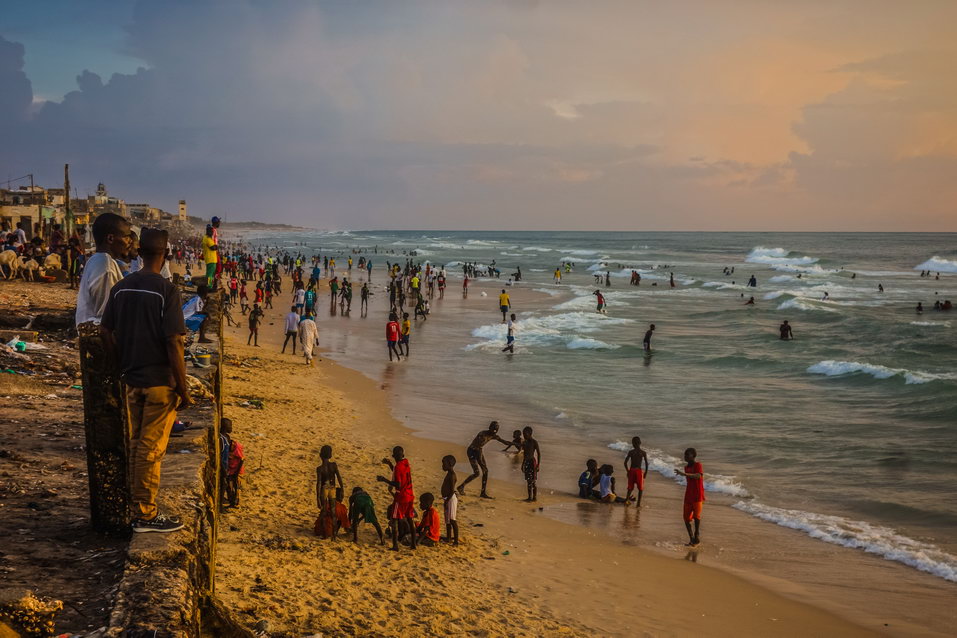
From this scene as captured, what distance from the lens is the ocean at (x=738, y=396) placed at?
11781mm

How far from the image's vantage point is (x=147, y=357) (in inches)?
160

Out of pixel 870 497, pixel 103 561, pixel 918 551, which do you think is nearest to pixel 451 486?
pixel 103 561

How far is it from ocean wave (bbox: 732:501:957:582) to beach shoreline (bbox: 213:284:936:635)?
1253mm

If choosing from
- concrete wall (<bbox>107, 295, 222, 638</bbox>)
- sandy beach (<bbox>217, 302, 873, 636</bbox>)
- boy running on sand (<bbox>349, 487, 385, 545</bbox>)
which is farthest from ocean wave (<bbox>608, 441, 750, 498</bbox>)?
concrete wall (<bbox>107, 295, 222, 638</bbox>)

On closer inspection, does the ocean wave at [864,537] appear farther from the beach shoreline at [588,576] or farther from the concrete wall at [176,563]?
the concrete wall at [176,563]

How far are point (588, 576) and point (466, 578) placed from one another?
1.68 m

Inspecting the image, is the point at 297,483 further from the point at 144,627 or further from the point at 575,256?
the point at 575,256

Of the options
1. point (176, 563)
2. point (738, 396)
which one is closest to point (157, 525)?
point (176, 563)

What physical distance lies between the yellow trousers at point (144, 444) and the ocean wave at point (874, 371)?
73.6 feet

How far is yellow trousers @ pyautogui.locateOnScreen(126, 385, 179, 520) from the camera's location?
408 centimetres

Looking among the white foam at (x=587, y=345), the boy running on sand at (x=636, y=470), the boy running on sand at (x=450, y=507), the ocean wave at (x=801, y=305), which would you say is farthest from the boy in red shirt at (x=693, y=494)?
the ocean wave at (x=801, y=305)

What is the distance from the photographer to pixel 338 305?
3709 centimetres

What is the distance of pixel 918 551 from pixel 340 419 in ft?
33.6

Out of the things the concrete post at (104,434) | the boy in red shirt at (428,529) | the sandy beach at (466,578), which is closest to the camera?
the concrete post at (104,434)
